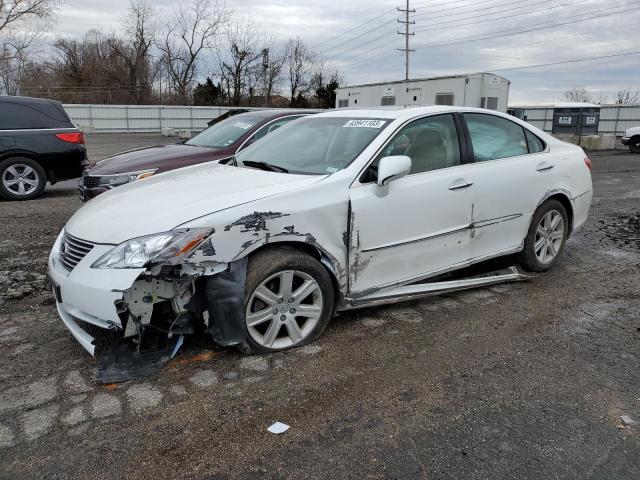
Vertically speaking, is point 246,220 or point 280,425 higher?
point 246,220

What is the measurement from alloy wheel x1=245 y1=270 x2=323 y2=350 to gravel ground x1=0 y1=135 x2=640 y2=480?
0.12 meters

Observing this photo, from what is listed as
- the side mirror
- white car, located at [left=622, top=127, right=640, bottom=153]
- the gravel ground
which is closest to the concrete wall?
white car, located at [left=622, top=127, right=640, bottom=153]

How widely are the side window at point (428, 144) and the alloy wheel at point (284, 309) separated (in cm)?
106

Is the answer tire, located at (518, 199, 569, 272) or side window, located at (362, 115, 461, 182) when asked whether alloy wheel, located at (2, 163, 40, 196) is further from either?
tire, located at (518, 199, 569, 272)

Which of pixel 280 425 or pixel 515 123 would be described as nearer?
pixel 280 425

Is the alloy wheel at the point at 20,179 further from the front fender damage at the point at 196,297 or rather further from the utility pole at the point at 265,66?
the utility pole at the point at 265,66

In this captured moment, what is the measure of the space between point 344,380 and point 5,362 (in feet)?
7.04

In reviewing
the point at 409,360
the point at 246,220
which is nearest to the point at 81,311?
the point at 246,220

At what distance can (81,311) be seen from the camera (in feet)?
10.5

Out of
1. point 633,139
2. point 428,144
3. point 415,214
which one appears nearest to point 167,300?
point 415,214

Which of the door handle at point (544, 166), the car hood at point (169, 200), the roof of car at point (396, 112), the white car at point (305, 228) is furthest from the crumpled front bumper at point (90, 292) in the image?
the door handle at point (544, 166)

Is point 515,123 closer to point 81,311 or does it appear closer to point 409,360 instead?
point 409,360

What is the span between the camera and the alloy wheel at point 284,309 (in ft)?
11.0

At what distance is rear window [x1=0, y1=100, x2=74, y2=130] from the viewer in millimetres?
8734
